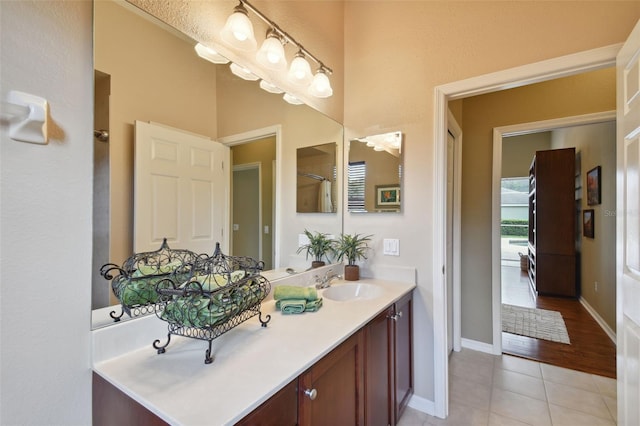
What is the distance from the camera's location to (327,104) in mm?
2080

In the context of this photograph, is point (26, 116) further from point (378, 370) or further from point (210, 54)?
point (378, 370)

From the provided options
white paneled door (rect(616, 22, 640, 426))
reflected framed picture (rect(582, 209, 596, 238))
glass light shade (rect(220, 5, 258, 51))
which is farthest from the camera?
reflected framed picture (rect(582, 209, 596, 238))

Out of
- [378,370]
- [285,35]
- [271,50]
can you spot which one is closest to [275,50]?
[271,50]

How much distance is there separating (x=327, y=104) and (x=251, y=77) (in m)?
0.70

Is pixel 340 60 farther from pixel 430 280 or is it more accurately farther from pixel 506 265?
pixel 506 265

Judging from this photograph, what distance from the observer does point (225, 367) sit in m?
0.87

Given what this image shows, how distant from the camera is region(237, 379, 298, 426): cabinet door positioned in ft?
2.45

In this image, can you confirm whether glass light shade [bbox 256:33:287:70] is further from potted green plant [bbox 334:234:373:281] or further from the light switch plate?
the light switch plate

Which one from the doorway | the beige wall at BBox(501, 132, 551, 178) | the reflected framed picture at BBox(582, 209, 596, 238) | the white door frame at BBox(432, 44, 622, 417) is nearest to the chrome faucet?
the white door frame at BBox(432, 44, 622, 417)

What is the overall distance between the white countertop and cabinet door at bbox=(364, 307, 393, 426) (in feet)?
0.58

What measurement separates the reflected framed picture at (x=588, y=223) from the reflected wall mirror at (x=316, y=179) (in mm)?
3727

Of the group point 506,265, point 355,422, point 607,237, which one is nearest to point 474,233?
point 607,237

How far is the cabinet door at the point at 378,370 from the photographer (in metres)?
1.32

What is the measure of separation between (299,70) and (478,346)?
288 cm
